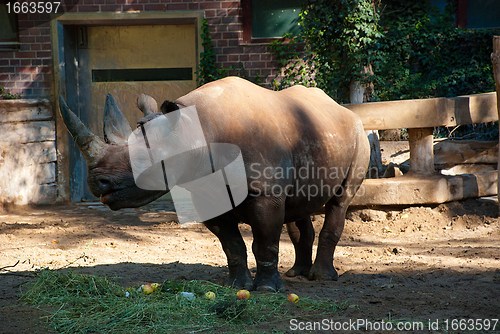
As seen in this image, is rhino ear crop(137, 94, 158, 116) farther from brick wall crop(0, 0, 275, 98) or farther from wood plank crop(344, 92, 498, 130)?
brick wall crop(0, 0, 275, 98)

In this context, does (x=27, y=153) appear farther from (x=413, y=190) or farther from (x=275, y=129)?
(x=275, y=129)

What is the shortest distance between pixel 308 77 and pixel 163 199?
3.12 m

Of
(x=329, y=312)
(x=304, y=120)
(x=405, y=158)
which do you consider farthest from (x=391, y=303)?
(x=405, y=158)

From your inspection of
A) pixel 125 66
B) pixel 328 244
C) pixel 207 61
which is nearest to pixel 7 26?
pixel 125 66

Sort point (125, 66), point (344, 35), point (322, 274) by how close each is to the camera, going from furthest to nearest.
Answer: point (125, 66) < point (344, 35) < point (322, 274)

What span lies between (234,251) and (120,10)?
7072mm

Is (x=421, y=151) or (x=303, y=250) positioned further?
(x=421, y=151)

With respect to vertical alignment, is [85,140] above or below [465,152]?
above

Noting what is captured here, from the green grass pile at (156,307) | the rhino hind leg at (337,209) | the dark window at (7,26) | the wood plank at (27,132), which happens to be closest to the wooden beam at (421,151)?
the rhino hind leg at (337,209)

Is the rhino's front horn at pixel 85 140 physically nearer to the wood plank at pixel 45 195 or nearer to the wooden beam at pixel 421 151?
the wooden beam at pixel 421 151

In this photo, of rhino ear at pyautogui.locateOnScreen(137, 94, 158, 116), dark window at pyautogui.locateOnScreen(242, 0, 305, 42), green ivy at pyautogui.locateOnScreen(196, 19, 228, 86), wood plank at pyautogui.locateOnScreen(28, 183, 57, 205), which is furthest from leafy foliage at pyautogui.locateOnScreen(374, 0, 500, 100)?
rhino ear at pyautogui.locateOnScreen(137, 94, 158, 116)

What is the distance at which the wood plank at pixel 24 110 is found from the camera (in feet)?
37.2

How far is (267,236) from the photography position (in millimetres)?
5535

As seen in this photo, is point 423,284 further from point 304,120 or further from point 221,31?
point 221,31
